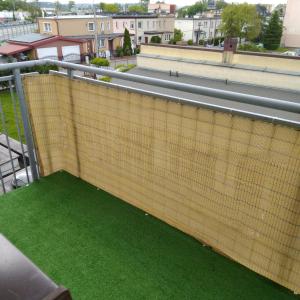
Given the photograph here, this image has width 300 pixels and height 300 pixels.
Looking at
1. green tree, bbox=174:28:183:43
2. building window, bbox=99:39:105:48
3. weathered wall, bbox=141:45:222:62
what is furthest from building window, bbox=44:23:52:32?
green tree, bbox=174:28:183:43

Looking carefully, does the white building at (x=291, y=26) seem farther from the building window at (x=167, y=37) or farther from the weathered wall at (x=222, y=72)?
the weathered wall at (x=222, y=72)

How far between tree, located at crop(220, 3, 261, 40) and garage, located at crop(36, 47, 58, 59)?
20.3 metres

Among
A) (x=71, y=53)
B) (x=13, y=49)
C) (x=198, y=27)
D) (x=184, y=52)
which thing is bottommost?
(x=71, y=53)

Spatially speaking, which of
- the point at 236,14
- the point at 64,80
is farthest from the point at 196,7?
the point at 64,80

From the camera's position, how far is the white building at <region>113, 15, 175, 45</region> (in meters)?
35.2

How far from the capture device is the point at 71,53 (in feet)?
85.6

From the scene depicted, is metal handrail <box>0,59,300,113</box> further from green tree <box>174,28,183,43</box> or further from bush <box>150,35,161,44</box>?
green tree <box>174,28,183,43</box>

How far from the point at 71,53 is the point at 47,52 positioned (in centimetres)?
225

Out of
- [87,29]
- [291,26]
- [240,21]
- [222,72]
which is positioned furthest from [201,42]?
[222,72]

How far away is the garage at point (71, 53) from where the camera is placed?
25530mm

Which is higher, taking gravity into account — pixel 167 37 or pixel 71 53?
pixel 167 37

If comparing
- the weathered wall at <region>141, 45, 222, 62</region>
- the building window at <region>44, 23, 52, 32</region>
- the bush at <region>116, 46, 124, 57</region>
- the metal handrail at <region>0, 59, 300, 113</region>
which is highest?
the metal handrail at <region>0, 59, 300, 113</region>

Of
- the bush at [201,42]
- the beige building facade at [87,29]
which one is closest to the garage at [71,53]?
the beige building facade at [87,29]

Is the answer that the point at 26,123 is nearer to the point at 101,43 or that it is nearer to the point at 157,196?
the point at 157,196
